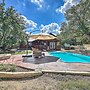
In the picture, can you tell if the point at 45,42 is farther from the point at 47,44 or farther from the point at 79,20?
the point at 79,20

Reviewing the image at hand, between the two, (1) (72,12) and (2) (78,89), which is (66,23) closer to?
(1) (72,12)

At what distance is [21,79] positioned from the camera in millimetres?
7707

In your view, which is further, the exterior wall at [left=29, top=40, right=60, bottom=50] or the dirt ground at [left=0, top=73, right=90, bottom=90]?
the exterior wall at [left=29, top=40, right=60, bottom=50]

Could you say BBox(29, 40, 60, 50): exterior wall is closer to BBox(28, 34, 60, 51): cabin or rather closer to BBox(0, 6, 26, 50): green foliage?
BBox(28, 34, 60, 51): cabin

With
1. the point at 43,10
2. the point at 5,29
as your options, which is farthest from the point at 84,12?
the point at 5,29

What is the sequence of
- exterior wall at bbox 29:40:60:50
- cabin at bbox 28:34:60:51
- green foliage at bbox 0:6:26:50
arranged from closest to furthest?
Answer: green foliage at bbox 0:6:26:50
cabin at bbox 28:34:60:51
exterior wall at bbox 29:40:60:50

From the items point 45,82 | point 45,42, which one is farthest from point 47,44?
point 45,82

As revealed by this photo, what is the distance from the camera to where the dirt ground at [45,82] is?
6.55 metres

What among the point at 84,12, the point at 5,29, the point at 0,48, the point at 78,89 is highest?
the point at 84,12

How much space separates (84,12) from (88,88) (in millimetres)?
23465

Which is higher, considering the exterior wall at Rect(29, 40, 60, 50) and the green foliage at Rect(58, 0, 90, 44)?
the green foliage at Rect(58, 0, 90, 44)

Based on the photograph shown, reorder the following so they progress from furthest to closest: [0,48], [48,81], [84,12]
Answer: [84,12] → [0,48] → [48,81]

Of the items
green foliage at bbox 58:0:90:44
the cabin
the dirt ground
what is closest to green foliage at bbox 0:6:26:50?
the cabin

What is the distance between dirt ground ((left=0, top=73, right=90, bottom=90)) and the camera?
21.5ft
